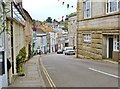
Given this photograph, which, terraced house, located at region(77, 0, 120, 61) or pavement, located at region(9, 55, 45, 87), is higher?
terraced house, located at region(77, 0, 120, 61)

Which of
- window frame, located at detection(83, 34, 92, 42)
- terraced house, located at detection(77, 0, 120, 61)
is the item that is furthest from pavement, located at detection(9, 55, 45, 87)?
window frame, located at detection(83, 34, 92, 42)

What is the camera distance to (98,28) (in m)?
28.4

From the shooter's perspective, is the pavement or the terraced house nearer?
the pavement

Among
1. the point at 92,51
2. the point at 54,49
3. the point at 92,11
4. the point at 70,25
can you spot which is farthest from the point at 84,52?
the point at 54,49

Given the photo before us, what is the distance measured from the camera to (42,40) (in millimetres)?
83062

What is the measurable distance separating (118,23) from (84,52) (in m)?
11.7

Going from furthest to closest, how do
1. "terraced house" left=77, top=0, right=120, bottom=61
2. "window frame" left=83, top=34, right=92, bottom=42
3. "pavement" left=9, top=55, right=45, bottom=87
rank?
"window frame" left=83, top=34, right=92, bottom=42, "terraced house" left=77, top=0, right=120, bottom=61, "pavement" left=9, top=55, right=45, bottom=87

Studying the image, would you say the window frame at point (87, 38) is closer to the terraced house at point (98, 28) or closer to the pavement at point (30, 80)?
the terraced house at point (98, 28)

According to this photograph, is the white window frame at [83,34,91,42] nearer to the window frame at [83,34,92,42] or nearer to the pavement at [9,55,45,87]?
the window frame at [83,34,92,42]

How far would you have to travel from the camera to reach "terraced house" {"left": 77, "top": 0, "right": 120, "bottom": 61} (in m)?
24.8

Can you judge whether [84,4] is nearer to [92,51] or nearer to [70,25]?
[92,51]

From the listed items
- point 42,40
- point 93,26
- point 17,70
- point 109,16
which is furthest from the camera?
point 42,40

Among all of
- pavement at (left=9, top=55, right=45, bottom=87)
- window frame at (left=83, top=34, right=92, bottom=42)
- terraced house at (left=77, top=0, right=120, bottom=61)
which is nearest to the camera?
pavement at (left=9, top=55, right=45, bottom=87)

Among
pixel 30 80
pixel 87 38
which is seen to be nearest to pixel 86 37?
pixel 87 38
